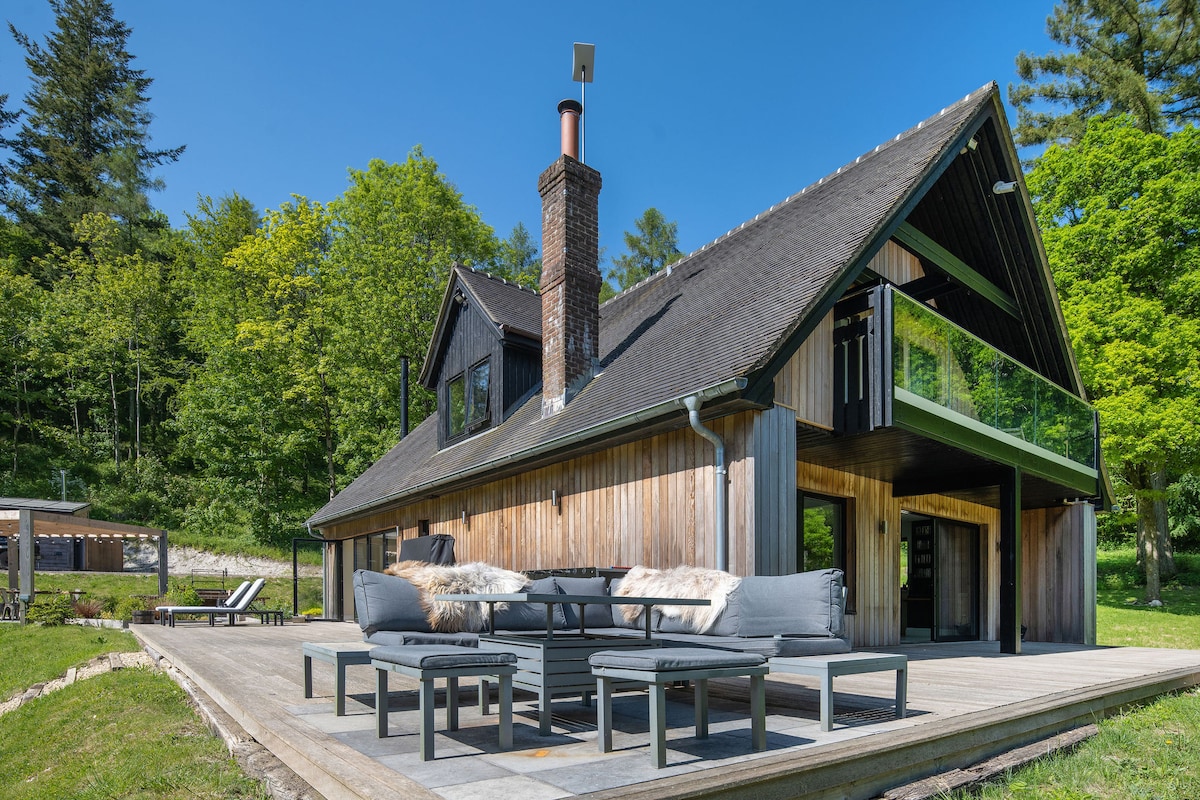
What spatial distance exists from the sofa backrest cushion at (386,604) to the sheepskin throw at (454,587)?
89 mm

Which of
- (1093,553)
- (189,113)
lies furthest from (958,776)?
(189,113)

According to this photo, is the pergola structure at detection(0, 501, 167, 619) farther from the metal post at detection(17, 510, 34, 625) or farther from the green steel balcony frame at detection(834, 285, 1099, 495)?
the green steel balcony frame at detection(834, 285, 1099, 495)

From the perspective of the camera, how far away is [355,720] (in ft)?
13.8

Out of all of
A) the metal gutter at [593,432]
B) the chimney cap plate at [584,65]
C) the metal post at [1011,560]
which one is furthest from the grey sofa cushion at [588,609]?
the chimney cap plate at [584,65]

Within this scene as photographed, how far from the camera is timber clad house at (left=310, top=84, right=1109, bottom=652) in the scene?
707 cm

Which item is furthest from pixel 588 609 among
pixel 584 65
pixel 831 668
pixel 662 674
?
pixel 584 65

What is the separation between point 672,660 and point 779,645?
129 cm

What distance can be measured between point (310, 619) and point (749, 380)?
46.5ft

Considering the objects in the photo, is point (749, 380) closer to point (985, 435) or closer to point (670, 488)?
point (670, 488)

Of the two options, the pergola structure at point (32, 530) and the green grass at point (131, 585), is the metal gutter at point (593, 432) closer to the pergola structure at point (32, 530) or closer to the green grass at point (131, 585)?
the pergola structure at point (32, 530)

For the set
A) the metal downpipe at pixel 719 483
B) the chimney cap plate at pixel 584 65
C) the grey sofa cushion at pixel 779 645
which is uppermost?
the chimney cap plate at pixel 584 65

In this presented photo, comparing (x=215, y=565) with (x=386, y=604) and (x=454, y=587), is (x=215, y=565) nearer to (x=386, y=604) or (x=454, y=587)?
(x=454, y=587)

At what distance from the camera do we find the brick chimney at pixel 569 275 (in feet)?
32.5

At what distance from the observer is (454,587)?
5.87 m
